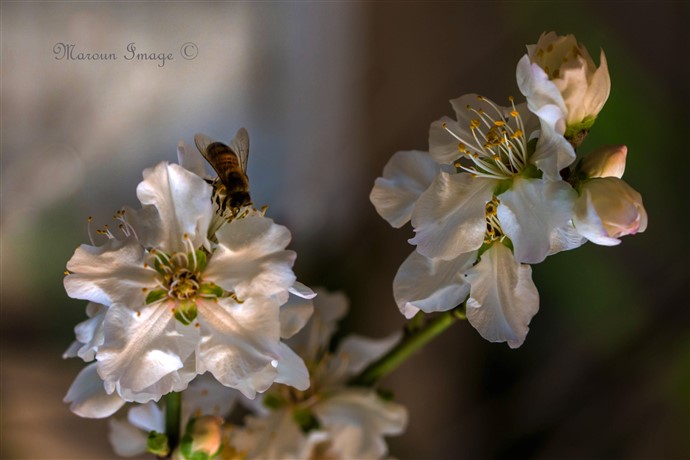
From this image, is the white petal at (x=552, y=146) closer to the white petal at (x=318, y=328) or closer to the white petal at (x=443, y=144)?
the white petal at (x=443, y=144)

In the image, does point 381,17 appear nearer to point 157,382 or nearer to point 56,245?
point 56,245

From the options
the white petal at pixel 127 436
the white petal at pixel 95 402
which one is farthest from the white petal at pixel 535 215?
the white petal at pixel 127 436

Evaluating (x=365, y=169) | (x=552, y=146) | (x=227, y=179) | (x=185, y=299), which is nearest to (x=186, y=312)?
(x=185, y=299)

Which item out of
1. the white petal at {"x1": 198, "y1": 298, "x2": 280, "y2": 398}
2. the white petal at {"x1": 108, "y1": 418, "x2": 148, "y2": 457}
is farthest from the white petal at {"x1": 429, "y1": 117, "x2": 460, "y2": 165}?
the white petal at {"x1": 108, "y1": 418, "x2": 148, "y2": 457}

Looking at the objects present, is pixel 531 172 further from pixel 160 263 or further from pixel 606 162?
pixel 160 263

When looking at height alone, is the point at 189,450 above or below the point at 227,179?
below

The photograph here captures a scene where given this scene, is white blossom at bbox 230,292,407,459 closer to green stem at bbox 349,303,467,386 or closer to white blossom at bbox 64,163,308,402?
green stem at bbox 349,303,467,386
